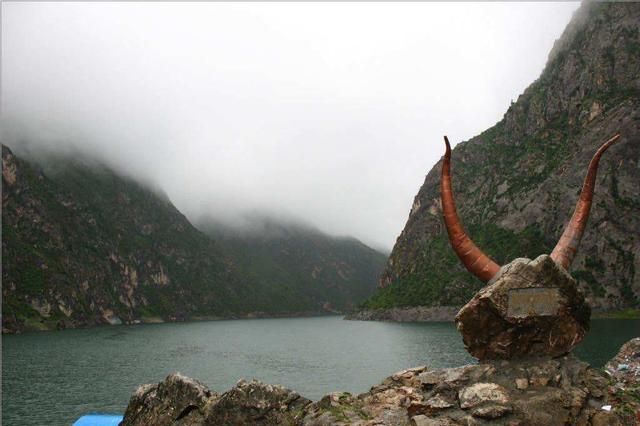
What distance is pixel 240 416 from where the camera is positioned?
1255 cm

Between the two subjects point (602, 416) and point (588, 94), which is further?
point (588, 94)

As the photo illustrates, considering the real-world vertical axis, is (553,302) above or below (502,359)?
above

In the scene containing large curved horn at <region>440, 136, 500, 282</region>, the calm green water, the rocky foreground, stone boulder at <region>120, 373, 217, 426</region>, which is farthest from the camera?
the calm green water

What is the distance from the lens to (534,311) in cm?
976

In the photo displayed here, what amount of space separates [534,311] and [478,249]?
1.65 meters

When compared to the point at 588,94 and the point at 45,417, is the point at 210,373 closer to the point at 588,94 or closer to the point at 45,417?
the point at 45,417

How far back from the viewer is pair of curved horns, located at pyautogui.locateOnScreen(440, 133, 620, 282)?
10.2 metres

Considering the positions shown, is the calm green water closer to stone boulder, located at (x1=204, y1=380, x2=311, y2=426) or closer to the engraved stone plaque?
stone boulder, located at (x1=204, y1=380, x2=311, y2=426)

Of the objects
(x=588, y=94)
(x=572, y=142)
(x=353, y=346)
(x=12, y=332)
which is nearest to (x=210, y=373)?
(x=353, y=346)

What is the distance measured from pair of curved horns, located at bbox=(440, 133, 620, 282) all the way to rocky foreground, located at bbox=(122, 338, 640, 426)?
1.97 m

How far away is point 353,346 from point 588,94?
149 meters

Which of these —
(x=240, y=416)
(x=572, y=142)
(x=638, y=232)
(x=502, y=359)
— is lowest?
(x=240, y=416)

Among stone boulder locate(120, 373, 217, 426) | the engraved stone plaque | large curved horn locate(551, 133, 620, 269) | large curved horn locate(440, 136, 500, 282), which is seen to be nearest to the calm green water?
stone boulder locate(120, 373, 217, 426)

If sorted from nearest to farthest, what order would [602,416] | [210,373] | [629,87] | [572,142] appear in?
[602,416]
[210,373]
[629,87]
[572,142]
